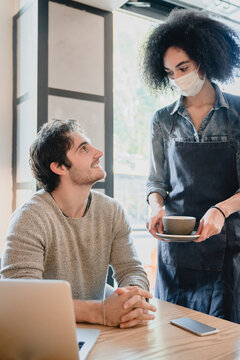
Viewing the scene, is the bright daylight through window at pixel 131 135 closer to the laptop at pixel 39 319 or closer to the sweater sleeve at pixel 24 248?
the sweater sleeve at pixel 24 248

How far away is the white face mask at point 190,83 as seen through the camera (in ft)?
5.64

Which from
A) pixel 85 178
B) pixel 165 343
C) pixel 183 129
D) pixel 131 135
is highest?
pixel 131 135

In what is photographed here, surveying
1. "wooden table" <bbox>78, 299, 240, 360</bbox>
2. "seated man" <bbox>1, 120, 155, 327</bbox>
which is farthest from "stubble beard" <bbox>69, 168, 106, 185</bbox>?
"wooden table" <bbox>78, 299, 240, 360</bbox>

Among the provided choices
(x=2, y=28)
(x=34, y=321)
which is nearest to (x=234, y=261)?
(x=34, y=321)

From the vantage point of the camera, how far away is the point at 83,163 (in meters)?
1.75

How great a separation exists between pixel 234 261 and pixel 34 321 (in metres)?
1.01

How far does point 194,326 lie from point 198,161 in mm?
806

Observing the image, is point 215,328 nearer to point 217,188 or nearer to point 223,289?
point 223,289

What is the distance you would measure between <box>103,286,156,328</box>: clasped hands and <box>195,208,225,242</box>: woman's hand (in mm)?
330

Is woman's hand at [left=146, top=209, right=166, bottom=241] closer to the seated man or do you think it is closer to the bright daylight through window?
the seated man

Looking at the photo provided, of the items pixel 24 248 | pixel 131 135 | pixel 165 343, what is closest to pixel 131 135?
pixel 131 135

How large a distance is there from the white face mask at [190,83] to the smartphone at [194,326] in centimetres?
101

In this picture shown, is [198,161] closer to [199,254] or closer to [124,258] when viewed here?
[199,254]

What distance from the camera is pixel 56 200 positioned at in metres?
1.68
